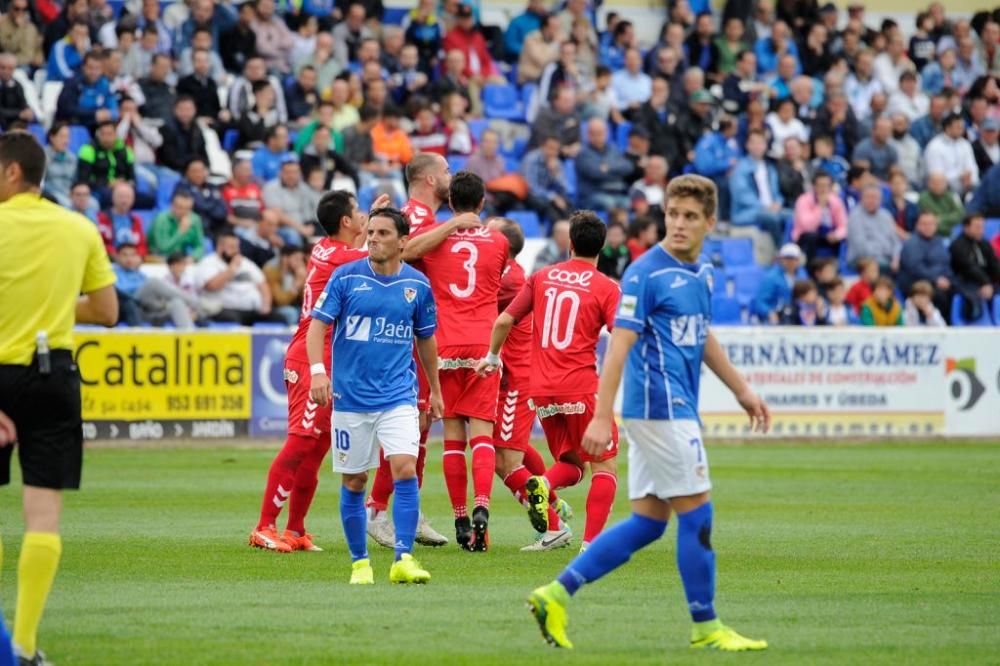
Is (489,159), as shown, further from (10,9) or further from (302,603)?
(302,603)

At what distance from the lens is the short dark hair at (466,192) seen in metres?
12.0

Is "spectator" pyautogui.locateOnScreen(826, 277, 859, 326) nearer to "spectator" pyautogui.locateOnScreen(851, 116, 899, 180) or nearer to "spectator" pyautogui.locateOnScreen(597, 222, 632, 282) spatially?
"spectator" pyautogui.locateOnScreen(597, 222, 632, 282)

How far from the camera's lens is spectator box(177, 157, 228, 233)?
922 inches

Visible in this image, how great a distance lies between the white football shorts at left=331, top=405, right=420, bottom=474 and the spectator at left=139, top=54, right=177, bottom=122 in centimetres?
1548

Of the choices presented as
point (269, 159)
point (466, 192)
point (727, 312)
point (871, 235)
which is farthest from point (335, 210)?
point (871, 235)

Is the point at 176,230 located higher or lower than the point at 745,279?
higher

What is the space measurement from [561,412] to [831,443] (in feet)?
40.5

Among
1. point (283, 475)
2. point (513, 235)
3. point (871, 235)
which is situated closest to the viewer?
point (283, 475)

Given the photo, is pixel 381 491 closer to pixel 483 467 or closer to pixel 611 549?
pixel 483 467

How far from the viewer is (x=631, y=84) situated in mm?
29094

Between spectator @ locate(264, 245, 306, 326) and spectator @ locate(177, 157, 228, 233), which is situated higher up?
spectator @ locate(177, 157, 228, 233)

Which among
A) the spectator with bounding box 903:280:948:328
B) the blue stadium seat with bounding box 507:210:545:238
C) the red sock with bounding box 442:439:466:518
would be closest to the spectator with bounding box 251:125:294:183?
the blue stadium seat with bounding box 507:210:545:238

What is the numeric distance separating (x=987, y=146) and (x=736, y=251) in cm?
691

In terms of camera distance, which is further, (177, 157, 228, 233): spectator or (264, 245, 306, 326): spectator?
(177, 157, 228, 233): spectator
